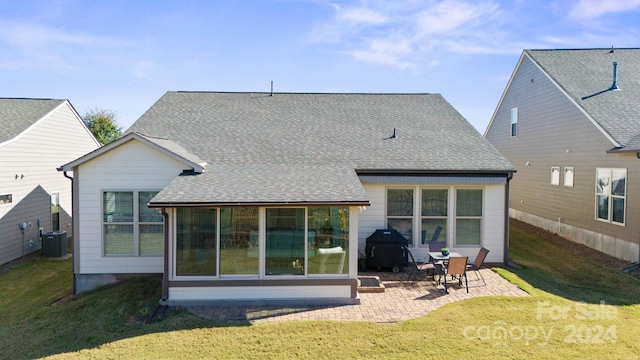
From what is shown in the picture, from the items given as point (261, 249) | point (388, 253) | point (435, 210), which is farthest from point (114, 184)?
point (435, 210)

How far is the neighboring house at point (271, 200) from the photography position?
8742 millimetres

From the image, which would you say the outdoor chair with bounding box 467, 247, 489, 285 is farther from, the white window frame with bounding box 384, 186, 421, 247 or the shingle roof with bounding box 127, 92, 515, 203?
the shingle roof with bounding box 127, 92, 515, 203

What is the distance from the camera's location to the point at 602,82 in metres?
16.0

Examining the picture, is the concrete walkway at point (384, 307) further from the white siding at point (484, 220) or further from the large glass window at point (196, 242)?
the white siding at point (484, 220)

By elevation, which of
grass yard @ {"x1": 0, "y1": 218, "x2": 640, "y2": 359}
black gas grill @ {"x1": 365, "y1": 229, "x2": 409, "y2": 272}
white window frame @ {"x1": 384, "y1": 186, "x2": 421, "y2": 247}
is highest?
white window frame @ {"x1": 384, "y1": 186, "x2": 421, "y2": 247}

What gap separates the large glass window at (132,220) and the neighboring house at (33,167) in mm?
5610

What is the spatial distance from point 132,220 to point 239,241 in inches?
135

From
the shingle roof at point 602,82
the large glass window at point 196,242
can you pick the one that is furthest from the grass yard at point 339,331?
the shingle roof at point 602,82

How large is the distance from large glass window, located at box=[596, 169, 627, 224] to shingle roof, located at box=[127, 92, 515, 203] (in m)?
4.60

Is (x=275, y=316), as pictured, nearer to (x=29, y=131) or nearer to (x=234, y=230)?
(x=234, y=230)

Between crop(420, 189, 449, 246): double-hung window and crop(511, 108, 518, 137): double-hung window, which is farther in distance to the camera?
crop(511, 108, 518, 137): double-hung window

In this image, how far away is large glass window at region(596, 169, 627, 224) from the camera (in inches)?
513

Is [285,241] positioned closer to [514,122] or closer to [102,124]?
[514,122]

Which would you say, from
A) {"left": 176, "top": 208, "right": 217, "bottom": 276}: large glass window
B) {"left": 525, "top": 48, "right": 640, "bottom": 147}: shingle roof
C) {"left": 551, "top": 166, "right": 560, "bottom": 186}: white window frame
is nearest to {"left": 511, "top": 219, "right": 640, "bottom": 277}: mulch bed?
{"left": 551, "top": 166, "right": 560, "bottom": 186}: white window frame
